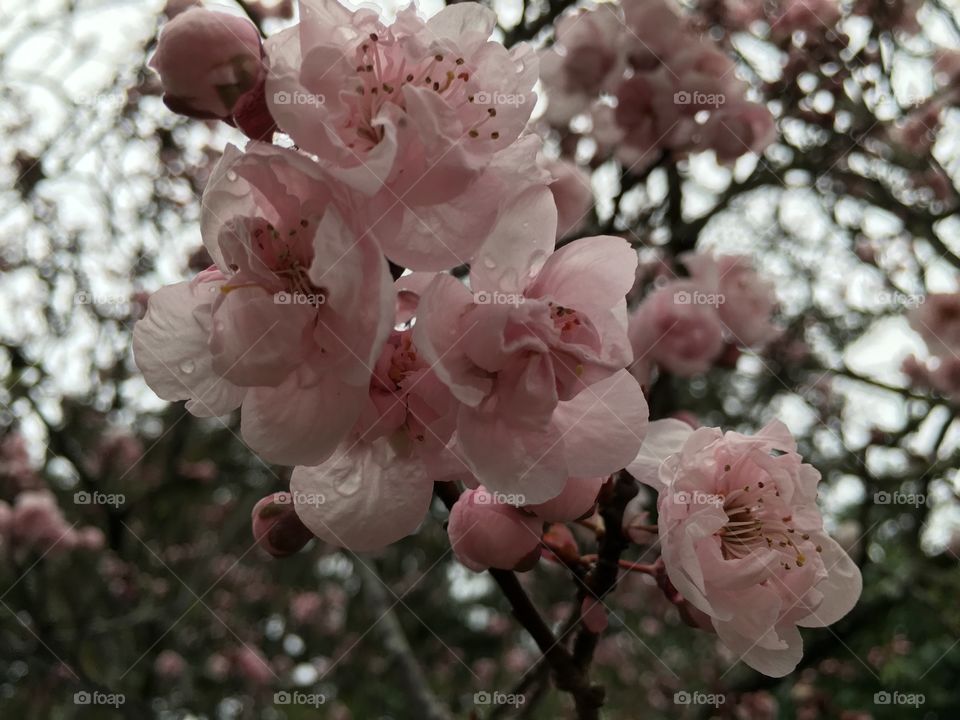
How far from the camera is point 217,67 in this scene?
761 mm

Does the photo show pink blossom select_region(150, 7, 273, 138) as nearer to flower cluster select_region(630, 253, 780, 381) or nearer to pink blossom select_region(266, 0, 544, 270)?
pink blossom select_region(266, 0, 544, 270)

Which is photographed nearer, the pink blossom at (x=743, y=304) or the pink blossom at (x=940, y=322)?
the pink blossom at (x=743, y=304)

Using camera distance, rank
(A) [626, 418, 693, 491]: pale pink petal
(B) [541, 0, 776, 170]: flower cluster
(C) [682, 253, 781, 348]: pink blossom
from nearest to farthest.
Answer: (A) [626, 418, 693, 491]: pale pink petal < (B) [541, 0, 776, 170]: flower cluster < (C) [682, 253, 781, 348]: pink blossom

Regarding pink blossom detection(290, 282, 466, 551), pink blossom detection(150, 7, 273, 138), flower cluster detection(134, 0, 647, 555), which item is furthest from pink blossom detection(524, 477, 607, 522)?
pink blossom detection(150, 7, 273, 138)

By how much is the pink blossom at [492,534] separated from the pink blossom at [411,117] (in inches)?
11.5

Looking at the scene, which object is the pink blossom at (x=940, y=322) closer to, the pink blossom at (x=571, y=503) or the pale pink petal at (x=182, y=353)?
the pink blossom at (x=571, y=503)

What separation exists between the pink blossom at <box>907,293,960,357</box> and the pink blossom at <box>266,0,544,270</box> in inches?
103

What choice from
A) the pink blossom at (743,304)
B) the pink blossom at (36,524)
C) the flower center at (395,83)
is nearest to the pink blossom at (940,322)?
the pink blossom at (743,304)

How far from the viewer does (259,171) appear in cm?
70

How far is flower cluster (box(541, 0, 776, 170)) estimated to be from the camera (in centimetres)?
211

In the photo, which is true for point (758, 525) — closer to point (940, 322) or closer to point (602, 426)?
point (602, 426)

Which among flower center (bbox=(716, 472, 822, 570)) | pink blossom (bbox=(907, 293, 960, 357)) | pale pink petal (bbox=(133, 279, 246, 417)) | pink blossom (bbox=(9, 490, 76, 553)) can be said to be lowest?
pink blossom (bbox=(9, 490, 76, 553))

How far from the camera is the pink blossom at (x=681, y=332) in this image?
77.6 inches

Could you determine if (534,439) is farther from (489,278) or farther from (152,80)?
(152,80)
